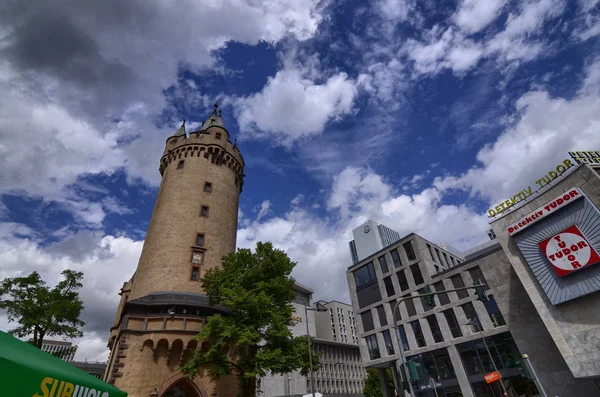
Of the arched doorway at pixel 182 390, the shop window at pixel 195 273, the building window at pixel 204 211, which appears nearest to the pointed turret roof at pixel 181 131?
the building window at pixel 204 211

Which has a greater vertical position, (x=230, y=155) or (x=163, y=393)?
(x=230, y=155)

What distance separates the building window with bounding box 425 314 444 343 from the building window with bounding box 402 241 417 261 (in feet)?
26.2

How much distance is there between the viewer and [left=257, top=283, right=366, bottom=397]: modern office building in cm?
6775

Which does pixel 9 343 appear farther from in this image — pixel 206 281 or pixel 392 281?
pixel 392 281

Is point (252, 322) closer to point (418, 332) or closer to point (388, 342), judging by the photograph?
point (418, 332)

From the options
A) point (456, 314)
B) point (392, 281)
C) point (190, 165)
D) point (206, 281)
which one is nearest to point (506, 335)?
point (456, 314)

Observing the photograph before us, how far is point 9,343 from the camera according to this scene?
3.73 m

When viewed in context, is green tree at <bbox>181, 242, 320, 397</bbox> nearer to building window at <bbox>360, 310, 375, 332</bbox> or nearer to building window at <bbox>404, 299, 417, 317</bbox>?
building window at <bbox>404, 299, 417, 317</bbox>

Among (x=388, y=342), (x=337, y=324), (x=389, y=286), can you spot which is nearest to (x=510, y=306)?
(x=389, y=286)

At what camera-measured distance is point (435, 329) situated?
37.6m

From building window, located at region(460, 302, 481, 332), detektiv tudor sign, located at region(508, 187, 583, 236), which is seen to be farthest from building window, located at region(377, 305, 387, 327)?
detektiv tudor sign, located at region(508, 187, 583, 236)

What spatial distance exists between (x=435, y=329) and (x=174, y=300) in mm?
30049

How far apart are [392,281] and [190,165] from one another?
1239 inches

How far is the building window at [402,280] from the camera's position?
4255 cm
